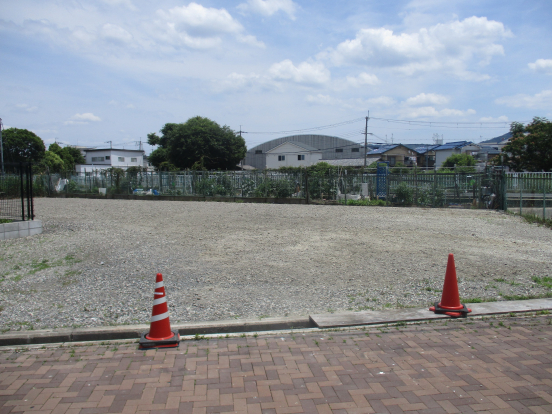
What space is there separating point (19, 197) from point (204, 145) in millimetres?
41250

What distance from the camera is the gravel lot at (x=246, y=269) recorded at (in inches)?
226

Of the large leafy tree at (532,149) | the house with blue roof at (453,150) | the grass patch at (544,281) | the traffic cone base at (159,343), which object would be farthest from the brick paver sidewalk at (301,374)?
the house with blue roof at (453,150)

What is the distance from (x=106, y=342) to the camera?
15.3ft

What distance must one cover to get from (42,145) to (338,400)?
210 ft

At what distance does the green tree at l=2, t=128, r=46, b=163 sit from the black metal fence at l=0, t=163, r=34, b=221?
49352 mm

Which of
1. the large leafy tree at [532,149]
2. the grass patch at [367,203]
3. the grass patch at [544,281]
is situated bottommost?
the grass patch at [544,281]

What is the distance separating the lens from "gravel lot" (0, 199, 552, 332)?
226 inches

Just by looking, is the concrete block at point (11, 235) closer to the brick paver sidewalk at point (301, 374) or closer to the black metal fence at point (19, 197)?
the black metal fence at point (19, 197)

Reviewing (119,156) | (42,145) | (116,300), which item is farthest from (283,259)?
(119,156)

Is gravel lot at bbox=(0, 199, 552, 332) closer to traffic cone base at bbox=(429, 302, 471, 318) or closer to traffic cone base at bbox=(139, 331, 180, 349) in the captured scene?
traffic cone base at bbox=(429, 302, 471, 318)

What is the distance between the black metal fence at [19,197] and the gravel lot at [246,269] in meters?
0.92

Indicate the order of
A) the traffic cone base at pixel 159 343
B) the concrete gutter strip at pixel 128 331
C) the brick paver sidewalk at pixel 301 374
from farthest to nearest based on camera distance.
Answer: the concrete gutter strip at pixel 128 331, the traffic cone base at pixel 159 343, the brick paver sidewalk at pixel 301 374

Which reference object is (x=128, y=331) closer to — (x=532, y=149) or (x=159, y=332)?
(x=159, y=332)

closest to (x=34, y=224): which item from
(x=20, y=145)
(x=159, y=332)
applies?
(x=159, y=332)
